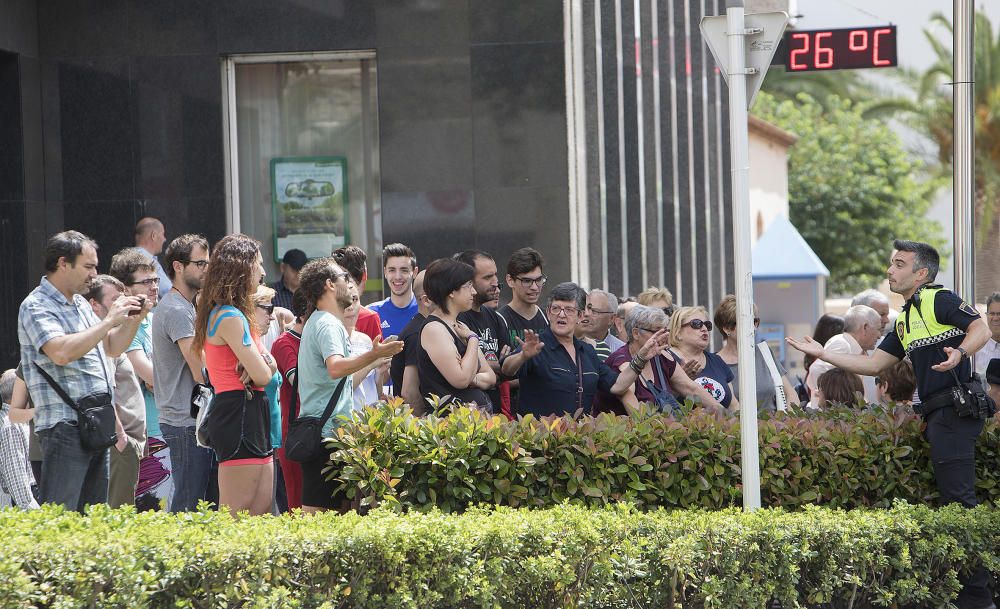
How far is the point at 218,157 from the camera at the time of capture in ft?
39.7

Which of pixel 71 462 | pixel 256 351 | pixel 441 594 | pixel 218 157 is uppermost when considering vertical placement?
pixel 218 157

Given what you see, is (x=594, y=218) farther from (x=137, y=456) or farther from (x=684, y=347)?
(x=137, y=456)

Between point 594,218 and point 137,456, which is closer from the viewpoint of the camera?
point 137,456

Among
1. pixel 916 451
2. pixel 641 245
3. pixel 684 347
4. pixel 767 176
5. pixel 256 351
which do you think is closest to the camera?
pixel 256 351

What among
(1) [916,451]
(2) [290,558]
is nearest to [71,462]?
(2) [290,558]

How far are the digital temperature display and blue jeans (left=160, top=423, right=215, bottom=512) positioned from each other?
323 inches

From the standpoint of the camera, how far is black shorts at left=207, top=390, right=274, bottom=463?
638 cm

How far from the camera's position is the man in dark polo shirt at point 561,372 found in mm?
7652

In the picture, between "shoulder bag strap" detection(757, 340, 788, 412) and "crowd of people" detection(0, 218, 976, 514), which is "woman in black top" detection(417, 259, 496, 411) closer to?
"crowd of people" detection(0, 218, 976, 514)

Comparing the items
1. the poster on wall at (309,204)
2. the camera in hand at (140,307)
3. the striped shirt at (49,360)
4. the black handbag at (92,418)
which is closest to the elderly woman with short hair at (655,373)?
the camera in hand at (140,307)

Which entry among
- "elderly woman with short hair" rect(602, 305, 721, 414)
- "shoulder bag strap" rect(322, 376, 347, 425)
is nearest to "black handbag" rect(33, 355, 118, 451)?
"shoulder bag strap" rect(322, 376, 347, 425)

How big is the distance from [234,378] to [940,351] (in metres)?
3.99

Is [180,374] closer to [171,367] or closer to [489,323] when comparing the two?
[171,367]

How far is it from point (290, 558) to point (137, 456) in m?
2.89
